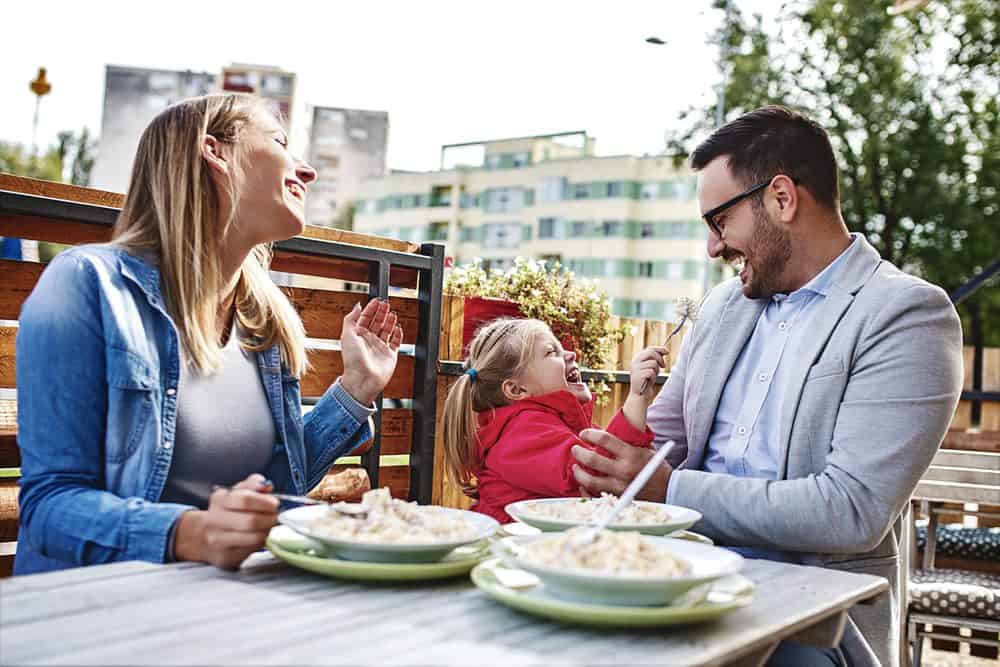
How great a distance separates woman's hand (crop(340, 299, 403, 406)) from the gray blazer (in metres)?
0.70

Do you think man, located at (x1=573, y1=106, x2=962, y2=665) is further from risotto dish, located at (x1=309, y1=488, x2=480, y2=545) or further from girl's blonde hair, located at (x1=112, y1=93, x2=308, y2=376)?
girl's blonde hair, located at (x1=112, y1=93, x2=308, y2=376)

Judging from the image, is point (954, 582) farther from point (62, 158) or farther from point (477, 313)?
point (62, 158)

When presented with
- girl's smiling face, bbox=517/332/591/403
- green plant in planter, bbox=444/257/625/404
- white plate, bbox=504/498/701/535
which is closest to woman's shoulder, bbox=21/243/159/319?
white plate, bbox=504/498/701/535

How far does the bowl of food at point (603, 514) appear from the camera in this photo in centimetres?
162

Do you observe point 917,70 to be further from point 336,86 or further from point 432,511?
point 336,86

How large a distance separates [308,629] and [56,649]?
26 centimetres

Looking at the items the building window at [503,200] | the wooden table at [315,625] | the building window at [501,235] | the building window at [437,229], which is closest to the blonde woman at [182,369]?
the wooden table at [315,625]

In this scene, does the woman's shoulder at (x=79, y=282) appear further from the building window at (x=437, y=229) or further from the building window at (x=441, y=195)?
the building window at (x=441, y=195)

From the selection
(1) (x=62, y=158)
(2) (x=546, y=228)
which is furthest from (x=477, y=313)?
(1) (x=62, y=158)

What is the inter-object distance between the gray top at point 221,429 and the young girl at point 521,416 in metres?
0.85

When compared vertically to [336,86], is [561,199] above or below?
below

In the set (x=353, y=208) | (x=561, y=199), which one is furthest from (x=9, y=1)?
(x=561, y=199)

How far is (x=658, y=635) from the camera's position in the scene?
1158 millimetres

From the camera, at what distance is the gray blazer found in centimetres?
198
